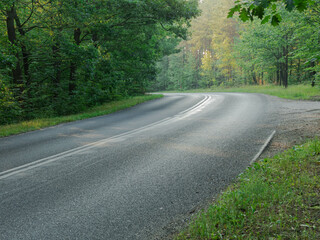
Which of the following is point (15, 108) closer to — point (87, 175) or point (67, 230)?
point (87, 175)

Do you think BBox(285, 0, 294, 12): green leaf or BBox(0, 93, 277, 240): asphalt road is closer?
BBox(285, 0, 294, 12): green leaf

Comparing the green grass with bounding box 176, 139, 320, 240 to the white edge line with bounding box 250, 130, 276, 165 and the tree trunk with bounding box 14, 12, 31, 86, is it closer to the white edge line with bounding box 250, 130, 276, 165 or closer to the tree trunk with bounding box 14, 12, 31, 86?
the white edge line with bounding box 250, 130, 276, 165

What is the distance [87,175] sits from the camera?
A: 4574 millimetres

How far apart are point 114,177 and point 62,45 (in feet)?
31.8

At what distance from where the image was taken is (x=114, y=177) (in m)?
4.47

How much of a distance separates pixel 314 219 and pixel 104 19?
1417cm

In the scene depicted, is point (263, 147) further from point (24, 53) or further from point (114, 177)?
point (24, 53)

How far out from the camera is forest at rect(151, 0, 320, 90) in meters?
18.8

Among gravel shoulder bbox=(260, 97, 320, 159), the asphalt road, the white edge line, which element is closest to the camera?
the asphalt road

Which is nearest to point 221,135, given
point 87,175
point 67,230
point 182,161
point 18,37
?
point 182,161

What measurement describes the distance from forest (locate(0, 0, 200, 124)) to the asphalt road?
536 centimetres

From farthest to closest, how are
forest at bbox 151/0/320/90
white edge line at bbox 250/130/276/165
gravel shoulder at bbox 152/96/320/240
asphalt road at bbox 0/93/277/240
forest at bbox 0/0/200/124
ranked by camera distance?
forest at bbox 151/0/320/90 → forest at bbox 0/0/200/124 → white edge line at bbox 250/130/276/165 → asphalt road at bbox 0/93/277/240 → gravel shoulder at bbox 152/96/320/240

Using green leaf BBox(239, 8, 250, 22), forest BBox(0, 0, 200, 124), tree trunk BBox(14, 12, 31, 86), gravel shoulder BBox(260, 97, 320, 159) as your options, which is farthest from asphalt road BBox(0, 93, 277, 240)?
tree trunk BBox(14, 12, 31, 86)

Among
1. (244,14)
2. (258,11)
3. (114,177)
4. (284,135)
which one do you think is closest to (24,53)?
(114,177)
